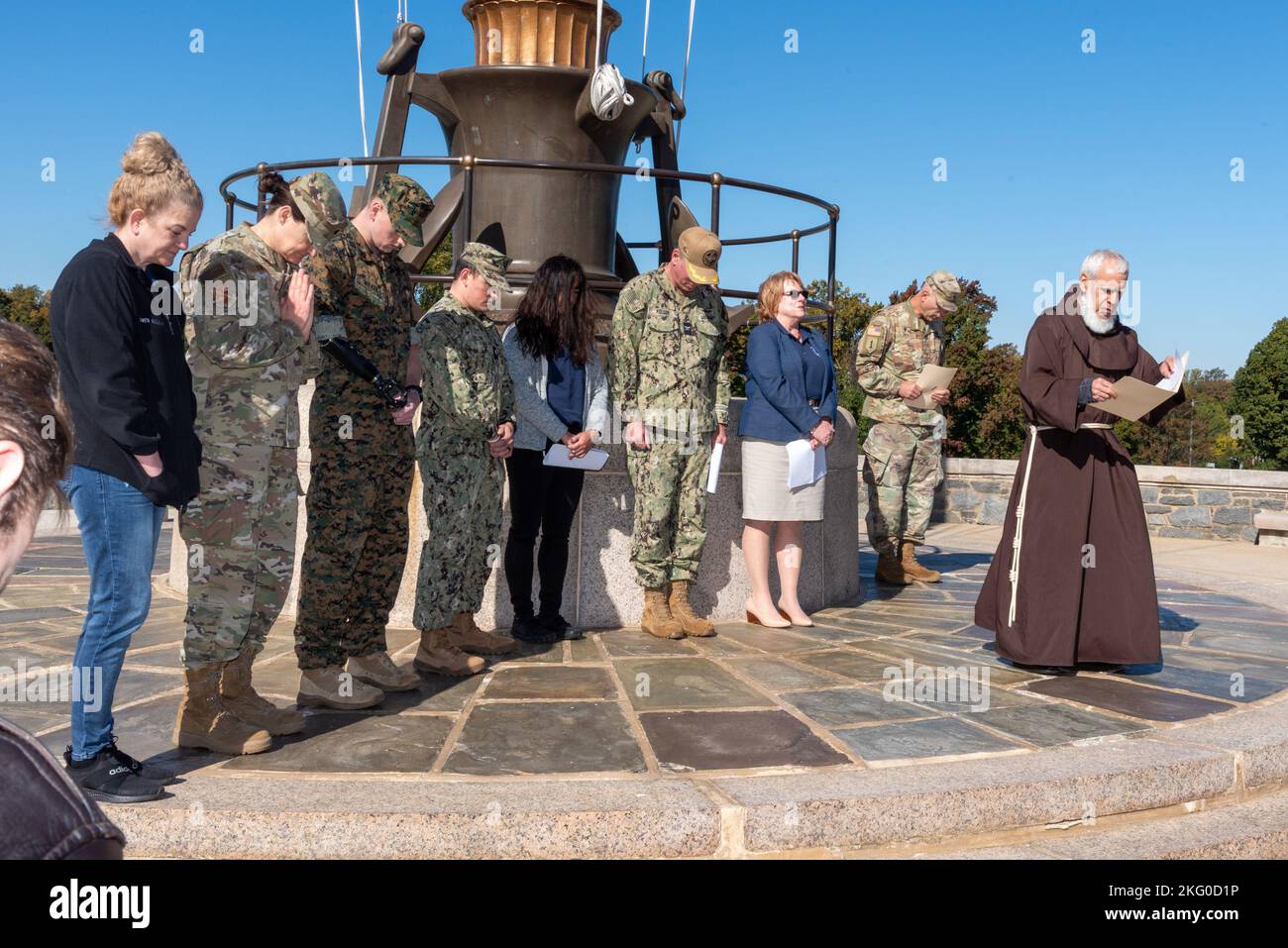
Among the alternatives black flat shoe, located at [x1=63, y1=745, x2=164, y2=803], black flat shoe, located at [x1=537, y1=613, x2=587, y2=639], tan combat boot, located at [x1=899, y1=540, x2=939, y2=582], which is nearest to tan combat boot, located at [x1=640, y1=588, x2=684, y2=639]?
black flat shoe, located at [x1=537, y1=613, x2=587, y2=639]

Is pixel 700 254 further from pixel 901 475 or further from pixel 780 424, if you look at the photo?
pixel 901 475

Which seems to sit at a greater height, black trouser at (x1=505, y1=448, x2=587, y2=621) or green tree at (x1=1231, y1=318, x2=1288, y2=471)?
green tree at (x1=1231, y1=318, x2=1288, y2=471)

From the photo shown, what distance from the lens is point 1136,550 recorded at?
516 cm

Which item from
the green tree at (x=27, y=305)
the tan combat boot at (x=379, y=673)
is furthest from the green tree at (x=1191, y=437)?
the tan combat boot at (x=379, y=673)

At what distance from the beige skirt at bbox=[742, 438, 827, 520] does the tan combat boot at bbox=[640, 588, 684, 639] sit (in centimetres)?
73

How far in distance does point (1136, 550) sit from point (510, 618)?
3316 millimetres

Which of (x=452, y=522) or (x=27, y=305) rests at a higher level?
(x=27, y=305)

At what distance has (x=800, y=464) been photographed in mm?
5887

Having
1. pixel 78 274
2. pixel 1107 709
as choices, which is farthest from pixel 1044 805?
pixel 78 274

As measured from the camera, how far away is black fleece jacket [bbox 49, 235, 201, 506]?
119 inches

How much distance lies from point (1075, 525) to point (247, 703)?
156 inches

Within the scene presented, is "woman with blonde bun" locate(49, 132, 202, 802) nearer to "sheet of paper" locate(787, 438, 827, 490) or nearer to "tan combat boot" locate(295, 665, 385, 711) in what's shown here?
"tan combat boot" locate(295, 665, 385, 711)

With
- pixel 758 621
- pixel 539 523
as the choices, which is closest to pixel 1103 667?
pixel 758 621
